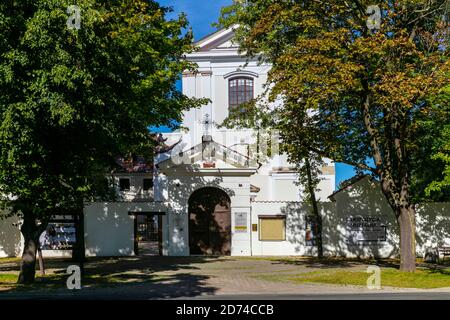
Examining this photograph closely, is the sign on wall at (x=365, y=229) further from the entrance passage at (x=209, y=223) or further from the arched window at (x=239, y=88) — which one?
the arched window at (x=239, y=88)

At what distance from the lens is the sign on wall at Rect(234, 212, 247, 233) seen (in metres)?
29.4

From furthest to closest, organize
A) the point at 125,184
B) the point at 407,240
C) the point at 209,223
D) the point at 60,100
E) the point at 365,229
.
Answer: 1. the point at 125,184
2. the point at 209,223
3. the point at 365,229
4. the point at 407,240
5. the point at 60,100

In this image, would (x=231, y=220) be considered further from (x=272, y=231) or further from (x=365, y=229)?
(x=365, y=229)

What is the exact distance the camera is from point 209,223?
29.5 m

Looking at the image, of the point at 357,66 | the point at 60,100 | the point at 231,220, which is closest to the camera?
the point at 60,100

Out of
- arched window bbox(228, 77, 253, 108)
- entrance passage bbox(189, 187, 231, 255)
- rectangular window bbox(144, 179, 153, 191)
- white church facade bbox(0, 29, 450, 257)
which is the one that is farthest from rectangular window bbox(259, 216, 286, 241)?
rectangular window bbox(144, 179, 153, 191)

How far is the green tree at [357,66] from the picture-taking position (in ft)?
60.0

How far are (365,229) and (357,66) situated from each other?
13206 mm

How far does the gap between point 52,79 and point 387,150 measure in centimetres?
1345

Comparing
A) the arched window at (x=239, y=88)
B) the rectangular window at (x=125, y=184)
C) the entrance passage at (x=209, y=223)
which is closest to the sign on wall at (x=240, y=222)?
the entrance passage at (x=209, y=223)

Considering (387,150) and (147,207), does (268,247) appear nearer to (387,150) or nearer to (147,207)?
(147,207)

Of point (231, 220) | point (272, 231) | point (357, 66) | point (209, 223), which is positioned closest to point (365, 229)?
point (272, 231)

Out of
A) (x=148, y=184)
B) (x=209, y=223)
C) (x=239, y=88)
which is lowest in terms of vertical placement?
(x=209, y=223)

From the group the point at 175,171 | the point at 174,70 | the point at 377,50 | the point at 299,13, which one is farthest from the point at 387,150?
the point at 175,171
